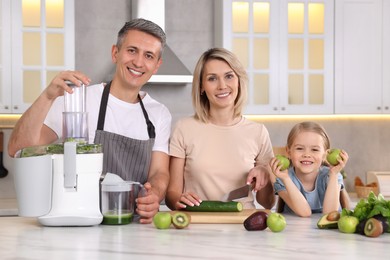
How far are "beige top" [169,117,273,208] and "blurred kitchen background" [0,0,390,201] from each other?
2.04m

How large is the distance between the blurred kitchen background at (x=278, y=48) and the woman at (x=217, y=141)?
79.7 inches

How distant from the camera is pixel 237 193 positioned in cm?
282

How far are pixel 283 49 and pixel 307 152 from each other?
2.26m

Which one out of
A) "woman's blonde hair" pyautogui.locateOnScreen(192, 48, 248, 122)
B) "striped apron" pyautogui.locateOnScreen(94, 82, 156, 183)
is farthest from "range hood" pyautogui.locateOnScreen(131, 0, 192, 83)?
"striped apron" pyautogui.locateOnScreen(94, 82, 156, 183)

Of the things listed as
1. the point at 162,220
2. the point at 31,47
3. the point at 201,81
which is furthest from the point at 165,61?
the point at 162,220

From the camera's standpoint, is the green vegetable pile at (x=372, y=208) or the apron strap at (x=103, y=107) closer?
the green vegetable pile at (x=372, y=208)

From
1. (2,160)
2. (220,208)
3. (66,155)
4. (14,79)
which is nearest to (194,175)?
(220,208)

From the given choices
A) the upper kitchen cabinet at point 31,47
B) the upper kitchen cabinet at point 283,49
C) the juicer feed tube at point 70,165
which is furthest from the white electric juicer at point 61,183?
the upper kitchen cabinet at point 283,49

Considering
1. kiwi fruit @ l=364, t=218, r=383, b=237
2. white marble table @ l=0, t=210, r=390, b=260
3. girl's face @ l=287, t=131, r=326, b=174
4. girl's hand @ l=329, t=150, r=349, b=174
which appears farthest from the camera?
girl's face @ l=287, t=131, r=326, b=174

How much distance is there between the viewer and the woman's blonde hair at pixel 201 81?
111 inches

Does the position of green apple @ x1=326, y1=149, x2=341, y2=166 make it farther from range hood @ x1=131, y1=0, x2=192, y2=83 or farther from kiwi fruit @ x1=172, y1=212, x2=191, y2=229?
range hood @ x1=131, y1=0, x2=192, y2=83

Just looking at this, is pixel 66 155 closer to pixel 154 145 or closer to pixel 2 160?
pixel 154 145

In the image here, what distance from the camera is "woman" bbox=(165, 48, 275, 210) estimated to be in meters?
2.81

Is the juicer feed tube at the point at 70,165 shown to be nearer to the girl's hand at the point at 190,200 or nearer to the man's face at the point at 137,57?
the girl's hand at the point at 190,200
